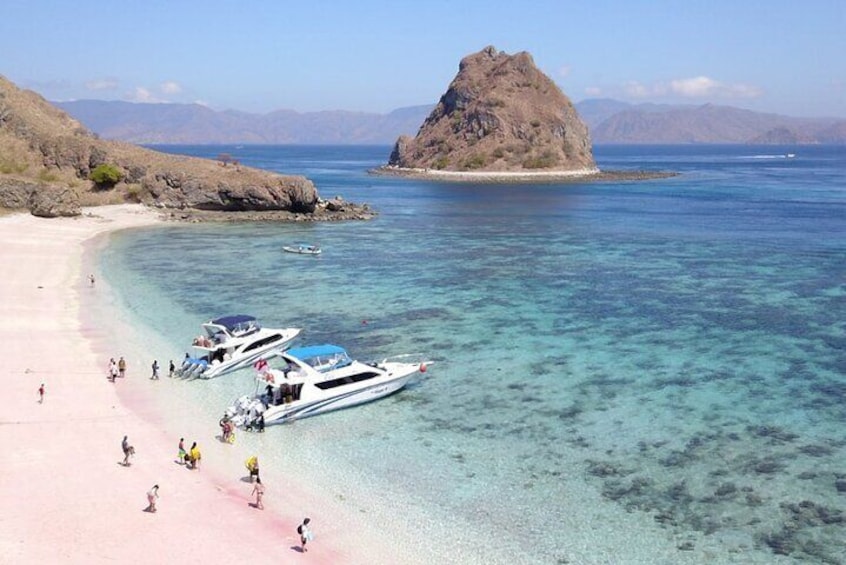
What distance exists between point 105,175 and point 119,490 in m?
87.4

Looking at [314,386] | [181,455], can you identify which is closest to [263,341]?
[314,386]

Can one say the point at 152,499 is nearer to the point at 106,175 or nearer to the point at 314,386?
the point at 314,386

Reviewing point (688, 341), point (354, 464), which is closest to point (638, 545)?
point (354, 464)

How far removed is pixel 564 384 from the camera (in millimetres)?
33156

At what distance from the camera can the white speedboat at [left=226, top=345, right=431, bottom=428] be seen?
29.0m

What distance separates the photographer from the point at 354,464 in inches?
1007

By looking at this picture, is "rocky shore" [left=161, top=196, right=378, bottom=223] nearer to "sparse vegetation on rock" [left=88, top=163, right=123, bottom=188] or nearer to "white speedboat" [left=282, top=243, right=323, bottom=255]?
"sparse vegetation on rock" [left=88, top=163, right=123, bottom=188]

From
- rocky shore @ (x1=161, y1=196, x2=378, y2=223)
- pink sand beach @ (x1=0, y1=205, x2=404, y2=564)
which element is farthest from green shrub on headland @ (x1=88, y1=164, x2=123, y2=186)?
pink sand beach @ (x1=0, y1=205, x2=404, y2=564)

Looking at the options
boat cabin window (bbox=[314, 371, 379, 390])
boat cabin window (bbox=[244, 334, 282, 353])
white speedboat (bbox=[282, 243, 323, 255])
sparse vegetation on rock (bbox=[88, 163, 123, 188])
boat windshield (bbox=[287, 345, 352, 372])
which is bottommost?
boat cabin window (bbox=[314, 371, 379, 390])

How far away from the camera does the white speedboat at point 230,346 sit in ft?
112

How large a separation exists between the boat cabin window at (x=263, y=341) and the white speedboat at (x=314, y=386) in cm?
342

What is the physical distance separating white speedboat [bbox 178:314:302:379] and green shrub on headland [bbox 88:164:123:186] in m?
71.4

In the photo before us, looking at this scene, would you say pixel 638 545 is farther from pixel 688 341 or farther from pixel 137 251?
pixel 137 251

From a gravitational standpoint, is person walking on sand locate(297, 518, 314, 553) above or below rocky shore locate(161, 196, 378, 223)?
below
